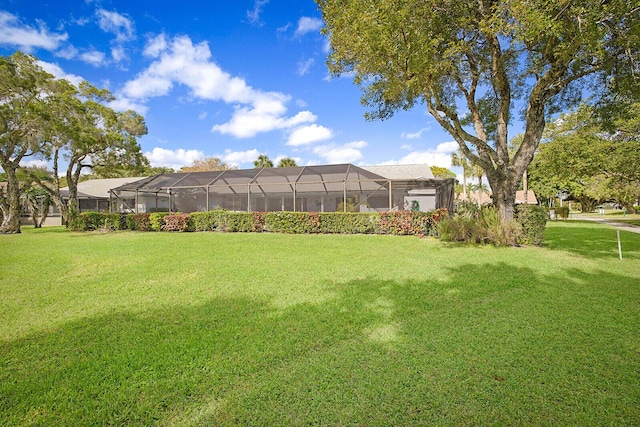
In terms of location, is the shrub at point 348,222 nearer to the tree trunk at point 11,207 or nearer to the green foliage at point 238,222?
the green foliage at point 238,222

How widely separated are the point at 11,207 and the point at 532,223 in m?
23.6

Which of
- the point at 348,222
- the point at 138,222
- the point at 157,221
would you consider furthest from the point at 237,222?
the point at 138,222

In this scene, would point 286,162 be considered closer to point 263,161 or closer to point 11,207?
point 263,161

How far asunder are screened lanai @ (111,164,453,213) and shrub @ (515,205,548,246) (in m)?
5.78

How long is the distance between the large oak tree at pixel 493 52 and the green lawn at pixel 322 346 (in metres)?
4.78

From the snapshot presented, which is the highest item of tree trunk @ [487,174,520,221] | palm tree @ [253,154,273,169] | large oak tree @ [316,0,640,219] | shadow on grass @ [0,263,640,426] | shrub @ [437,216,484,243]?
palm tree @ [253,154,273,169]

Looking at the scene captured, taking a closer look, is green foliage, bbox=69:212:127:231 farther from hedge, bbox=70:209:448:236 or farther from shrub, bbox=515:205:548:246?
shrub, bbox=515:205:548:246

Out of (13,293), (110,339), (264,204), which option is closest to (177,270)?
(13,293)

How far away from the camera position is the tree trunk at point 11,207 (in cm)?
1500

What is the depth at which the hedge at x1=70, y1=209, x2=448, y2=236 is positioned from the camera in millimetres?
11836

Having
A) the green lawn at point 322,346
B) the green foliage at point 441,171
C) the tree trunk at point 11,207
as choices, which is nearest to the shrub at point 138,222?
the tree trunk at point 11,207

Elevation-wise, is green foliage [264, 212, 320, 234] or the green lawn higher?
green foliage [264, 212, 320, 234]

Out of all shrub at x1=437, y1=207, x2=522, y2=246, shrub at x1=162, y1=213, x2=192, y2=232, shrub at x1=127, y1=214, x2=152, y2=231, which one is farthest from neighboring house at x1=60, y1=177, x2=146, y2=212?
shrub at x1=437, y1=207, x2=522, y2=246

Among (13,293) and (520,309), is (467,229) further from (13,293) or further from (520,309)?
(13,293)
